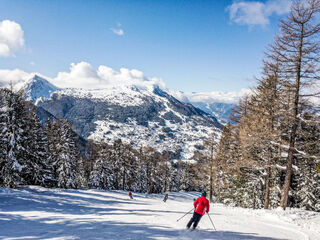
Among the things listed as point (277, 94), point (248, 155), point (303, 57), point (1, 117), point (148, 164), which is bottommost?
point (148, 164)

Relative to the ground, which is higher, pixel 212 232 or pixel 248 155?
pixel 248 155

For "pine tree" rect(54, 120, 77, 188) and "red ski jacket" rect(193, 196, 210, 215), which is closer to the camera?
"red ski jacket" rect(193, 196, 210, 215)

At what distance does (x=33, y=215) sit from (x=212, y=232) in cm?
997

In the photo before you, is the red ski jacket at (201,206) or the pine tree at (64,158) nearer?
the red ski jacket at (201,206)

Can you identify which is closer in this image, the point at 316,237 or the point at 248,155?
the point at 316,237

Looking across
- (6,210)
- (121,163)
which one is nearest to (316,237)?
(6,210)

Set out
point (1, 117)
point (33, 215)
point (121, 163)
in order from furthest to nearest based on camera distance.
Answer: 1. point (121, 163)
2. point (1, 117)
3. point (33, 215)

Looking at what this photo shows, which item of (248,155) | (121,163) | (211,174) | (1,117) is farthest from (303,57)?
(121,163)

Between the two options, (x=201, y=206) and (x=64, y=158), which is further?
(x=64, y=158)

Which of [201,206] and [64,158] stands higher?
[201,206]

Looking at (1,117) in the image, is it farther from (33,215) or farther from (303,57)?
(303,57)

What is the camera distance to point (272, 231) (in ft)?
34.9

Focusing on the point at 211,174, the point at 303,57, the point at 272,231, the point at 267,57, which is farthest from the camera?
the point at 211,174

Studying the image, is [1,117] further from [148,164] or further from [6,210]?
[148,164]
